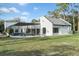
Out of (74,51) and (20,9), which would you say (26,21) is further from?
(74,51)

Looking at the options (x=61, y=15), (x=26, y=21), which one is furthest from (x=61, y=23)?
(x=26, y=21)

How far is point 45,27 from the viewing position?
6.14 metres

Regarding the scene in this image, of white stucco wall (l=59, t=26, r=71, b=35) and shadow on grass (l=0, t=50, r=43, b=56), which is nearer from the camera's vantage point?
shadow on grass (l=0, t=50, r=43, b=56)

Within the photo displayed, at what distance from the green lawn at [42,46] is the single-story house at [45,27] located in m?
0.09

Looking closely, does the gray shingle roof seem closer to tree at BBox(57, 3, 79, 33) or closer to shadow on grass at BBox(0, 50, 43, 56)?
tree at BBox(57, 3, 79, 33)

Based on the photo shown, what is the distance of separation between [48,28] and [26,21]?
349mm

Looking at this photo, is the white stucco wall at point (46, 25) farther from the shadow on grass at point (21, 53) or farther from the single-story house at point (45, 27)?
the shadow on grass at point (21, 53)

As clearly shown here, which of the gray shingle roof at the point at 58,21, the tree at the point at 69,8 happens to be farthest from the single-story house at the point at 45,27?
the tree at the point at 69,8

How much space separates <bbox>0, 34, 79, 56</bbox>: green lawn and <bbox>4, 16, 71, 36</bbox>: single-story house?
0.30 feet

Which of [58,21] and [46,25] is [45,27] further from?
[58,21]

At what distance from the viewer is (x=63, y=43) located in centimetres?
612

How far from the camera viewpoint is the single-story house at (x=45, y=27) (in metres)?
6.12

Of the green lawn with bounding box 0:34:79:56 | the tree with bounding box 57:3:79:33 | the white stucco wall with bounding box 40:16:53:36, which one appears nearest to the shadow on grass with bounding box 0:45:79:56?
the green lawn with bounding box 0:34:79:56

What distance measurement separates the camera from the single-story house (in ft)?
20.1
